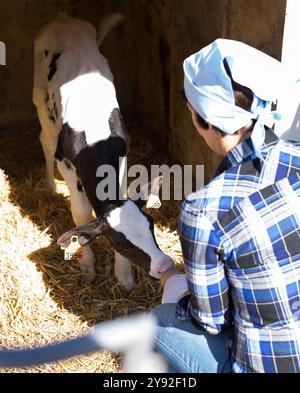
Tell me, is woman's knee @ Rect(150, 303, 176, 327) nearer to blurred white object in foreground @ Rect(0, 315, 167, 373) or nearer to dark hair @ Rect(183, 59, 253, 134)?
blurred white object in foreground @ Rect(0, 315, 167, 373)

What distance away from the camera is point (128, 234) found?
15.2ft

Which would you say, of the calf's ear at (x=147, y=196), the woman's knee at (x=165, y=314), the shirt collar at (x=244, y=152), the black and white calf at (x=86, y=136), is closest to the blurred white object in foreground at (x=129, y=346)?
the woman's knee at (x=165, y=314)

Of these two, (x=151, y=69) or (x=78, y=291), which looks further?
(x=151, y=69)

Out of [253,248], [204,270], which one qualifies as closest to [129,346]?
[204,270]

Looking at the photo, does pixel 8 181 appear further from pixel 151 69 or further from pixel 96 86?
pixel 151 69

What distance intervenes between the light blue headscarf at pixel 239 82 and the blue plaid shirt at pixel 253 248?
3.6 inches

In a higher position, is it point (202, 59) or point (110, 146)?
point (202, 59)

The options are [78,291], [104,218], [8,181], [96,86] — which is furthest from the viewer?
[8,181]

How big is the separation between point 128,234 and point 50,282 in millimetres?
915

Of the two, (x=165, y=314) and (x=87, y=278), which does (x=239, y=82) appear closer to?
(x=165, y=314)

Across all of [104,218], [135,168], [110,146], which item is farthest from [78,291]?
[135,168]

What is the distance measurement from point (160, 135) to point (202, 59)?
4.67 meters

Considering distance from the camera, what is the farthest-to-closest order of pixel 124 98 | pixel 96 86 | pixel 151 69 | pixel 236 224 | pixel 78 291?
pixel 124 98, pixel 151 69, pixel 96 86, pixel 78 291, pixel 236 224

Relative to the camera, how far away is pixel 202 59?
109 inches
